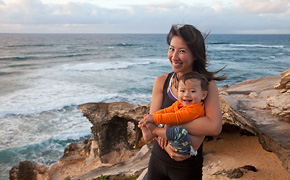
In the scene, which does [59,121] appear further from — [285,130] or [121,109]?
[285,130]

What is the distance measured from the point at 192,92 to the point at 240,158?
3.05m

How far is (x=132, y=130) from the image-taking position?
768 centimetres

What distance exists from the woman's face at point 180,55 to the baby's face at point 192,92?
0.21 meters

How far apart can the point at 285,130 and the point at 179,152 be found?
2.23 meters

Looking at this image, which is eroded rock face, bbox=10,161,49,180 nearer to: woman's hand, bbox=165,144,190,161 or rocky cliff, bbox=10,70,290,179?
rocky cliff, bbox=10,70,290,179

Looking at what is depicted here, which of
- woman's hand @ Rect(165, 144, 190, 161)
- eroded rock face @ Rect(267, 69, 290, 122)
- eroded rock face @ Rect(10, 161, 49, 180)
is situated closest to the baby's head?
woman's hand @ Rect(165, 144, 190, 161)

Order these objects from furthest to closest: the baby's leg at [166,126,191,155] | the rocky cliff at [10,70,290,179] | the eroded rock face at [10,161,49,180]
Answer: the eroded rock face at [10,161,49,180] < the rocky cliff at [10,70,290,179] < the baby's leg at [166,126,191,155]

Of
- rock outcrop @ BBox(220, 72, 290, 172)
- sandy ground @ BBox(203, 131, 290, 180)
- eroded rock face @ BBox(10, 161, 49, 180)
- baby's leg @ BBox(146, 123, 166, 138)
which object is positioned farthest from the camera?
eroded rock face @ BBox(10, 161, 49, 180)

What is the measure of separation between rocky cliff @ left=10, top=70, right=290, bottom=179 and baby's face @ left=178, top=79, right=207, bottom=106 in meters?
1.86

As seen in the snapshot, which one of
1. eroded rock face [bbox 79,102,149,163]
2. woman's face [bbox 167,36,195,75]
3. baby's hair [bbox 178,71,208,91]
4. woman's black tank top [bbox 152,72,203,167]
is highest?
woman's face [bbox 167,36,195,75]

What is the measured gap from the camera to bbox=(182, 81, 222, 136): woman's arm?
197 cm

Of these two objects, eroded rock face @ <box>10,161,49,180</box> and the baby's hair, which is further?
eroded rock face @ <box>10,161,49,180</box>

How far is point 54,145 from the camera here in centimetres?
927

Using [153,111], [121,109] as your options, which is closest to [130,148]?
[121,109]
